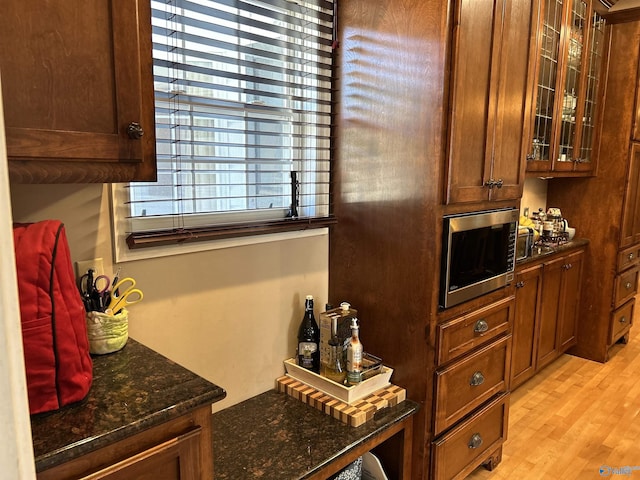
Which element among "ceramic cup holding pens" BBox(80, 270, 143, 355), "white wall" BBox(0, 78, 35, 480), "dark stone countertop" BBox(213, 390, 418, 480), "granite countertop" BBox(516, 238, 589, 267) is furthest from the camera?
"granite countertop" BBox(516, 238, 589, 267)

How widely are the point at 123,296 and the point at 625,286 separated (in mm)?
3738

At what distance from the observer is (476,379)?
2.03 metres

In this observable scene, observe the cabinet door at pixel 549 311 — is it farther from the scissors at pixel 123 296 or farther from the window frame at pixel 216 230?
the scissors at pixel 123 296

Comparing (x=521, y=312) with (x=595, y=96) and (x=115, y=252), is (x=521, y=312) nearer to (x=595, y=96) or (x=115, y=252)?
(x=595, y=96)

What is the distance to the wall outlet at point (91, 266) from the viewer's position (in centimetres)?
134

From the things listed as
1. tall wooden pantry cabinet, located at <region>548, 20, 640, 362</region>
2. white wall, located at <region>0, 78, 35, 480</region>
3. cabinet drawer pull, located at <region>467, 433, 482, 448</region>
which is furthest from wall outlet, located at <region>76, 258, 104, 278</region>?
tall wooden pantry cabinet, located at <region>548, 20, 640, 362</region>

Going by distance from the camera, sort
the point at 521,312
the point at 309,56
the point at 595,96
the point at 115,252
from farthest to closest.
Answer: the point at 595,96
the point at 521,312
the point at 309,56
the point at 115,252

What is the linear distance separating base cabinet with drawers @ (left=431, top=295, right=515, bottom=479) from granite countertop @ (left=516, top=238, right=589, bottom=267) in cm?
66

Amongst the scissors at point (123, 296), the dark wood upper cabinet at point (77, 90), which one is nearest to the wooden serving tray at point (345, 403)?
the scissors at point (123, 296)

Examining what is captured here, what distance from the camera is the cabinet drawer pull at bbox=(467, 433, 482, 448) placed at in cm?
207

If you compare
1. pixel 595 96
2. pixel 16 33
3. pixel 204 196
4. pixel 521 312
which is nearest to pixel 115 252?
pixel 204 196

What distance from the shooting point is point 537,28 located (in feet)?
6.70

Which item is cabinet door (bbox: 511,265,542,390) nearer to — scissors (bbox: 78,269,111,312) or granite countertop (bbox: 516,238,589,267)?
granite countertop (bbox: 516,238,589,267)

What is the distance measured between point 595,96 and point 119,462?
364 centimetres
